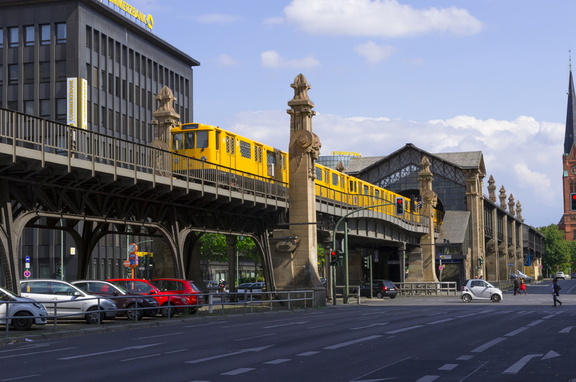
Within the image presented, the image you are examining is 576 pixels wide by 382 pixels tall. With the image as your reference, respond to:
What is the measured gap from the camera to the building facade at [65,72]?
252ft

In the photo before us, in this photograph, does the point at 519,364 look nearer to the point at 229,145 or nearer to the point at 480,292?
the point at 229,145

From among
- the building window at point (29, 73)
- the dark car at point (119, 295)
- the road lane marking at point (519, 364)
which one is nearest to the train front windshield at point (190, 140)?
the dark car at point (119, 295)

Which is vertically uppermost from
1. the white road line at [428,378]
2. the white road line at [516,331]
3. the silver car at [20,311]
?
the silver car at [20,311]

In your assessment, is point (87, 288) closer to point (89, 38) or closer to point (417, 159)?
point (89, 38)

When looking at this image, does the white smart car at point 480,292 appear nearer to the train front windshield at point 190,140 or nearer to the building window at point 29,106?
the train front windshield at point 190,140

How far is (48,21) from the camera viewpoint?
78312mm

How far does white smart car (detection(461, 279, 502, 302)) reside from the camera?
5806cm

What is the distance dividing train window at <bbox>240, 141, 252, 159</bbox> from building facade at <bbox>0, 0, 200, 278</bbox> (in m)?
33.4

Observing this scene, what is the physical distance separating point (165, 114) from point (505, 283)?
220 feet

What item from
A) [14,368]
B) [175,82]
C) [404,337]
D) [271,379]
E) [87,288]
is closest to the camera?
[271,379]

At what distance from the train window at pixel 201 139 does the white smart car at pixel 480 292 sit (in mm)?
25748

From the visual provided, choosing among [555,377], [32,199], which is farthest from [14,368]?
[32,199]

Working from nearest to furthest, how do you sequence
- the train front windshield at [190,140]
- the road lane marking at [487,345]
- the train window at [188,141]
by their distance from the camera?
the road lane marking at [487,345], the train front windshield at [190,140], the train window at [188,141]

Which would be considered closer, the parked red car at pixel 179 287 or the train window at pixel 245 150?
the parked red car at pixel 179 287
